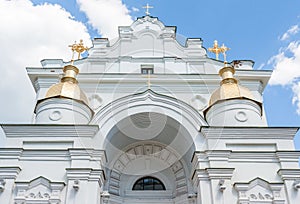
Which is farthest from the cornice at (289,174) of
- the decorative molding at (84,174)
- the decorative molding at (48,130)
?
the decorative molding at (48,130)

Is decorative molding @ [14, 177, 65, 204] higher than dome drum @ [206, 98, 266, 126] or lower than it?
lower

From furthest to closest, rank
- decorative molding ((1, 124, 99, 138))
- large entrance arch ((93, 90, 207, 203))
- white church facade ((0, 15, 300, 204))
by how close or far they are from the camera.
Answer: large entrance arch ((93, 90, 207, 203)), decorative molding ((1, 124, 99, 138)), white church facade ((0, 15, 300, 204))

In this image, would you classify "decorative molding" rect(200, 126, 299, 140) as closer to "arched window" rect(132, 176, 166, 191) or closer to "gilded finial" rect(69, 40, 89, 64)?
"arched window" rect(132, 176, 166, 191)

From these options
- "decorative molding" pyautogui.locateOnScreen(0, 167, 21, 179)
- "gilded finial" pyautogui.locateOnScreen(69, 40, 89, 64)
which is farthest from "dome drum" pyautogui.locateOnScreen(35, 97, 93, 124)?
"gilded finial" pyautogui.locateOnScreen(69, 40, 89, 64)

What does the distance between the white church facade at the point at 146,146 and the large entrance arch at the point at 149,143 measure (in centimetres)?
4

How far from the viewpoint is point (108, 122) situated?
11.5 meters

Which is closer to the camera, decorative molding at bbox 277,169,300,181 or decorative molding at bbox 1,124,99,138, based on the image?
decorative molding at bbox 277,169,300,181

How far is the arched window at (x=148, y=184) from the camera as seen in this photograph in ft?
43.3

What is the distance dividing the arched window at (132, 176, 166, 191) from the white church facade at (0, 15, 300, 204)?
4cm

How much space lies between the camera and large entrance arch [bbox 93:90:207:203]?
11609mm

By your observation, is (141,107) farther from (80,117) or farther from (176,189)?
(176,189)

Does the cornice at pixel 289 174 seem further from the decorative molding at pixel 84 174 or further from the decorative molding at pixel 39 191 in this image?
the decorative molding at pixel 39 191

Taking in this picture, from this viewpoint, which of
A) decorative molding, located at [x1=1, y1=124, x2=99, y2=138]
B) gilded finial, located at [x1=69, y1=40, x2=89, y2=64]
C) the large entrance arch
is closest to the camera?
decorative molding, located at [x1=1, y1=124, x2=99, y2=138]

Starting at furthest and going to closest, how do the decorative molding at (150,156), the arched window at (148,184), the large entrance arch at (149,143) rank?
the arched window at (148,184), the decorative molding at (150,156), the large entrance arch at (149,143)
